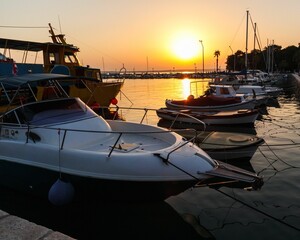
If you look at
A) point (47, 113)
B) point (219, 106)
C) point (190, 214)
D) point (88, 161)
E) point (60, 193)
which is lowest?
point (190, 214)

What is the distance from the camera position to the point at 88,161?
6.19 meters

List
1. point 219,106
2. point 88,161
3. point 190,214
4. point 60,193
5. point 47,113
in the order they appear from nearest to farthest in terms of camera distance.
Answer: point 60,193 < point 88,161 < point 190,214 < point 47,113 < point 219,106

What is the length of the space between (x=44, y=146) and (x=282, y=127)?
554 inches

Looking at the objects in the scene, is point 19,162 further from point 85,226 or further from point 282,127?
point 282,127

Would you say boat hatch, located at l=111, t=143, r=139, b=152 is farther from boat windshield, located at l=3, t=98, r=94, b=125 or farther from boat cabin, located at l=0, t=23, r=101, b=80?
boat cabin, located at l=0, t=23, r=101, b=80

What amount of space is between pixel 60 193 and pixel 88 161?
80 cm

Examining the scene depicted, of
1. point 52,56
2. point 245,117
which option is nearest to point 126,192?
point 245,117

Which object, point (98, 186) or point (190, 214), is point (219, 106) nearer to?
point (190, 214)

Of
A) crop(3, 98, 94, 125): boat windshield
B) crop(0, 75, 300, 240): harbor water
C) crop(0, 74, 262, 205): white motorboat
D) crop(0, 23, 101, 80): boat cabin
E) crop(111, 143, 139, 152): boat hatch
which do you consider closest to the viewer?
crop(0, 74, 262, 205): white motorboat

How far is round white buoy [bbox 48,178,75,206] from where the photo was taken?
607 centimetres

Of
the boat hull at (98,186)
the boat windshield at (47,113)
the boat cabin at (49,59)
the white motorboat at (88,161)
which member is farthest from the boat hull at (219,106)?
the boat hull at (98,186)

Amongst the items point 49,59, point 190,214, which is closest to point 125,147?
point 190,214

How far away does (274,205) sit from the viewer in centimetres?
725

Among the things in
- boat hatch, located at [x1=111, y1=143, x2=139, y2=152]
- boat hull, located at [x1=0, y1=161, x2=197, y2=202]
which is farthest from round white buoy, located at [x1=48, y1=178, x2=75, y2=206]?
boat hatch, located at [x1=111, y1=143, x2=139, y2=152]
